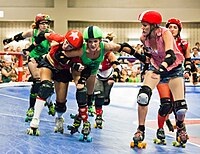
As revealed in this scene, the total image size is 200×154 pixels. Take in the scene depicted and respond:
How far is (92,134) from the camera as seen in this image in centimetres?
475

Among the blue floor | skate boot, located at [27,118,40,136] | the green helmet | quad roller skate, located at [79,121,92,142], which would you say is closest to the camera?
the blue floor

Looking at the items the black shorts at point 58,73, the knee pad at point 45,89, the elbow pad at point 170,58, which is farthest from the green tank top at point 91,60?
the elbow pad at point 170,58

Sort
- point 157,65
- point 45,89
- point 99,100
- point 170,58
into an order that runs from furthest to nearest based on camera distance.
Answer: point 99,100 → point 45,89 → point 157,65 → point 170,58

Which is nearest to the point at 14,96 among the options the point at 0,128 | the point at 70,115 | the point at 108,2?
the point at 70,115

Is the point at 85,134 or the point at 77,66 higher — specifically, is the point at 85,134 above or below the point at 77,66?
below

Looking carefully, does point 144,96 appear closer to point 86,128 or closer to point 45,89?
point 86,128

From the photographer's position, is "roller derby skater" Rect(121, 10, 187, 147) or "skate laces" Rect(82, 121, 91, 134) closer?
"roller derby skater" Rect(121, 10, 187, 147)

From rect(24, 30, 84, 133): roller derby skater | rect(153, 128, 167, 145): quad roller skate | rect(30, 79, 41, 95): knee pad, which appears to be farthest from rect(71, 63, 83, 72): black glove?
rect(30, 79, 41, 95): knee pad

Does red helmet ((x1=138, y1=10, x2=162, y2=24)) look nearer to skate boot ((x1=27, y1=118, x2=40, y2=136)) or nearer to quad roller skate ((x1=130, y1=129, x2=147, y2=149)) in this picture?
quad roller skate ((x1=130, y1=129, x2=147, y2=149))

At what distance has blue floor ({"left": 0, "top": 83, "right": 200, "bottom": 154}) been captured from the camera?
3.95 meters

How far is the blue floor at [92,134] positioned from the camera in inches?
156

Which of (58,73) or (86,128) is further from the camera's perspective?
(58,73)

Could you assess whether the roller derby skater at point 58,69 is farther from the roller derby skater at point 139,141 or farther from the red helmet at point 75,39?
the roller derby skater at point 139,141

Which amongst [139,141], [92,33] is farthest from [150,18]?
[139,141]
